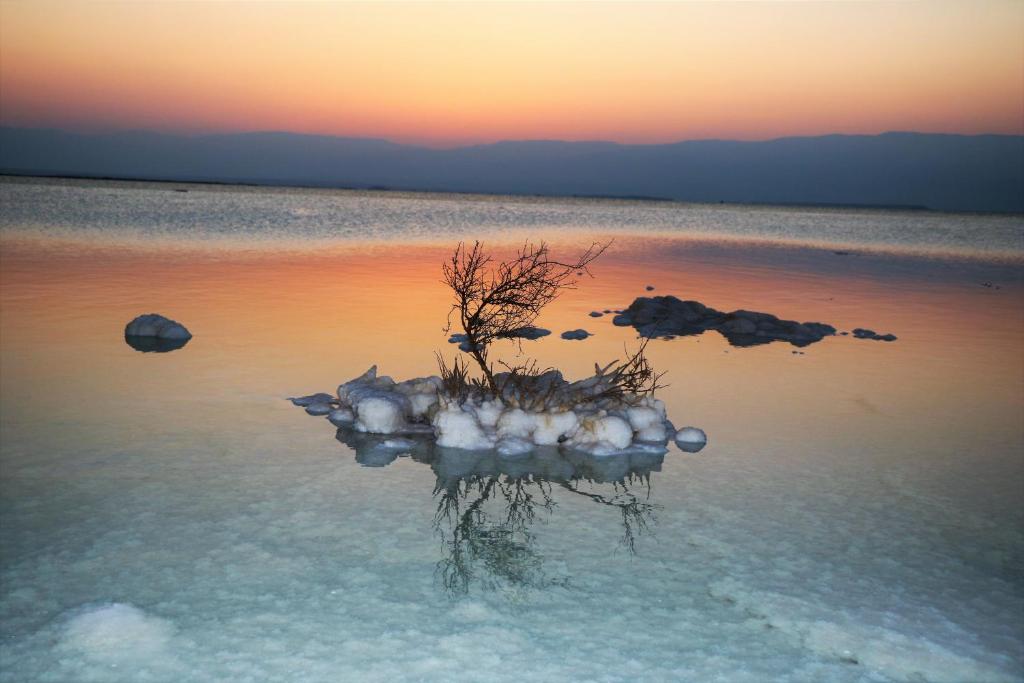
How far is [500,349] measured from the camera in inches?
558

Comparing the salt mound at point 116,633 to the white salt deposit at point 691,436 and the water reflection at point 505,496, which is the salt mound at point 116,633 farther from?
the white salt deposit at point 691,436

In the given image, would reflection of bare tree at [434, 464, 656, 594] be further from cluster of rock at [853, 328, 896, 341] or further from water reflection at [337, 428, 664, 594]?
cluster of rock at [853, 328, 896, 341]

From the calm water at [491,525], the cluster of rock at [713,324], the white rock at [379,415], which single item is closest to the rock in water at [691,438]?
the calm water at [491,525]

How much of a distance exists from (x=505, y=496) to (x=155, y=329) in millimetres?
8838

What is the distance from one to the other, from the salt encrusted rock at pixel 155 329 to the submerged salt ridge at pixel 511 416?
4720 millimetres

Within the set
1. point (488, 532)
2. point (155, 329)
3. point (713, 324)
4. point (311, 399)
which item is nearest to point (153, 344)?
point (155, 329)

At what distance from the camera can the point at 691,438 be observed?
9.59m

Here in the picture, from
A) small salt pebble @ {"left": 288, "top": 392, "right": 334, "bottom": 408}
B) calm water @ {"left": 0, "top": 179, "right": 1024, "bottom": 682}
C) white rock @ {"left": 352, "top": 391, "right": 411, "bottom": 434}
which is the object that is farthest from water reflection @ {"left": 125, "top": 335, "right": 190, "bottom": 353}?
white rock @ {"left": 352, "top": 391, "right": 411, "bottom": 434}

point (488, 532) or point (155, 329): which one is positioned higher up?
point (155, 329)

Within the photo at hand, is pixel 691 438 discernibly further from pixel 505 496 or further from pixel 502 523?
pixel 502 523

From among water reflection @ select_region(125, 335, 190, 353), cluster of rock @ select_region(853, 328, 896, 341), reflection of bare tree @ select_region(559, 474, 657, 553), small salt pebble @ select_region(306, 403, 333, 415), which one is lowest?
reflection of bare tree @ select_region(559, 474, 657, 553)

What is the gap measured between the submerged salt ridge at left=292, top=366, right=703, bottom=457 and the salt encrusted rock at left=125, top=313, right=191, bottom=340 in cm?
472

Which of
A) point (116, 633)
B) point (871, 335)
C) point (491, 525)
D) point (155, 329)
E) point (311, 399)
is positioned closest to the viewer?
point (116, 633)

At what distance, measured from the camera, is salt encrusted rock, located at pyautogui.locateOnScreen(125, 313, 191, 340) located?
45.7 ft
